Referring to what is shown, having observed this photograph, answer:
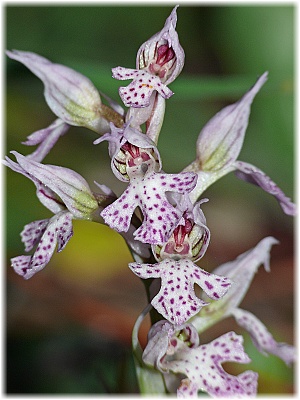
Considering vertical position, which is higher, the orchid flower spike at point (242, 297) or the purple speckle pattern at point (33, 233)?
the purple speckle pattern at point (33, 233)

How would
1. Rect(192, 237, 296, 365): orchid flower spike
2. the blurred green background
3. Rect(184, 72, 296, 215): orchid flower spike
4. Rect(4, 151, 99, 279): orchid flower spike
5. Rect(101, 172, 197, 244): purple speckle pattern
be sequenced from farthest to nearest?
the blurred green background < Rect(192, 237, 296, 365): orchid flower spike < Rect(184, 72, 296, 215): orchid flower spike < Rect(4, 151, 99, 279): orchid flower spike < Rect(101, 172, 197, 244): purple speckle pattern

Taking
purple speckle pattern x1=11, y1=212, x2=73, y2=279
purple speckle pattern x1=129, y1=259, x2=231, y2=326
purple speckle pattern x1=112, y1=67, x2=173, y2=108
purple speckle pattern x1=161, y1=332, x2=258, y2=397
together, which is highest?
purple speckle pattern x1=112, y1=67, x2=173, y2=108

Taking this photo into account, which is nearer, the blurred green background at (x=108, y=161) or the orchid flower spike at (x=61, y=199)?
the orchid flower spike at (x=61, y=199)

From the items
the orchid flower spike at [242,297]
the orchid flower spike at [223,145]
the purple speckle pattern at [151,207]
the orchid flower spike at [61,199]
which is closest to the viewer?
the purple speckle pattern at [151,207]

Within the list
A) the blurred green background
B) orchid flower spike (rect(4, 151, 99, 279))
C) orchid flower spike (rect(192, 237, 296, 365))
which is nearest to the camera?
orchid flower spike (rect(4, 151, 99, 279))

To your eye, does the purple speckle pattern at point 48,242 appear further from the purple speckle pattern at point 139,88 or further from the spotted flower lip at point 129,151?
the purple speckle pattern at point 139,88

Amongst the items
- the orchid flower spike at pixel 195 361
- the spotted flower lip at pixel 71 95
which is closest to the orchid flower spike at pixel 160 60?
the spotted flower lip at pixel 71 95

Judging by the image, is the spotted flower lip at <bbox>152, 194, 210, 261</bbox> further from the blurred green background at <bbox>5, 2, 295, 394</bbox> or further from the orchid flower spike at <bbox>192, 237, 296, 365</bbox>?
the blurred green background at <bbox>5, 2, 295, 394</bbox>

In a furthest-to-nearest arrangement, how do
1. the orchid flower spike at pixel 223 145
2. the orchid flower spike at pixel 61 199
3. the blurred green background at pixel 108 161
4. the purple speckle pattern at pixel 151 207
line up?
the blurred green background at pixel 108 161
the orchid flower spike at pixel 223 145
the orchid flower spike at pixel 61 199
the purple speckle pattern at pixel 151 207

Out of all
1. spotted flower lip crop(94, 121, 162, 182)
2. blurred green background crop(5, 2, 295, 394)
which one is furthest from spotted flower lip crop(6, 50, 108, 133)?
blurred green background crop(5, 2, 295, 394)
